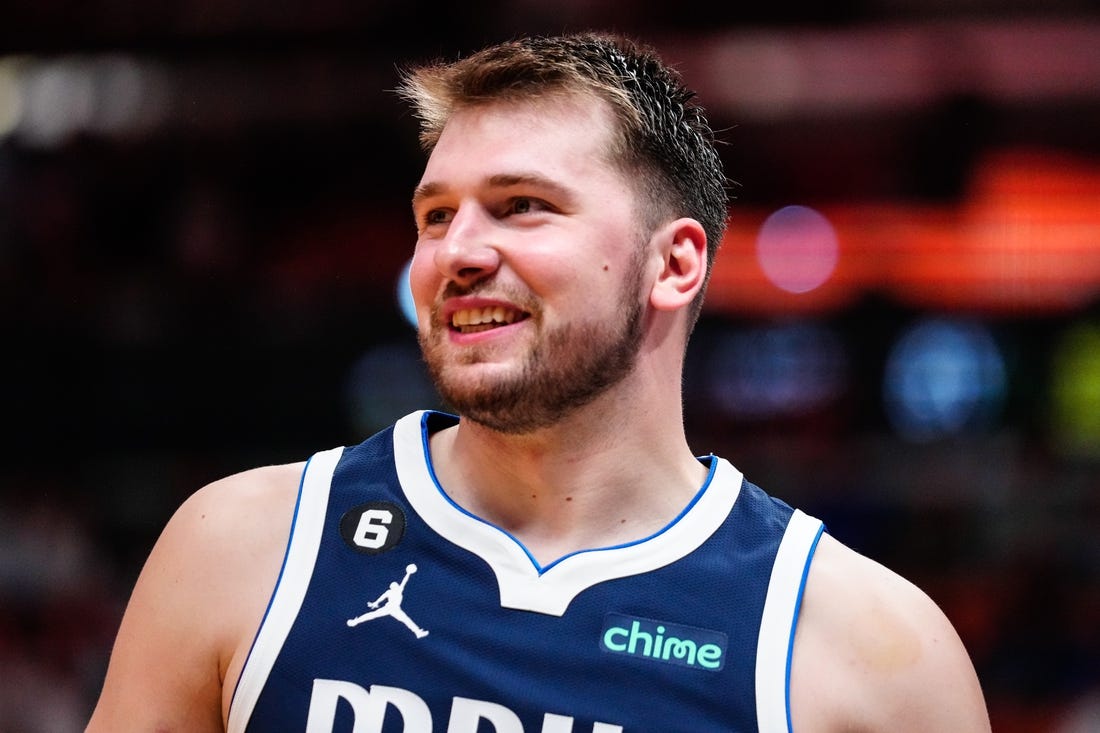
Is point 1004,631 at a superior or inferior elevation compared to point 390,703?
inferior

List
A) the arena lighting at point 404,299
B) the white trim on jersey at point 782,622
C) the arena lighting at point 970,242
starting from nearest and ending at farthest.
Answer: the white trim on jersey at point 782,622, the arena lighting at point 404,299, the arena lighting at point 970,242

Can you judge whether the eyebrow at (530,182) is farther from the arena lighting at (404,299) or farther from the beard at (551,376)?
the arena lighting at (404,299)

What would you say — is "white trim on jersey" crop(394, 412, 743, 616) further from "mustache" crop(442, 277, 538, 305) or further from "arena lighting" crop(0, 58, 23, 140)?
"arena lighting" crop(0, 58, 23, 140)

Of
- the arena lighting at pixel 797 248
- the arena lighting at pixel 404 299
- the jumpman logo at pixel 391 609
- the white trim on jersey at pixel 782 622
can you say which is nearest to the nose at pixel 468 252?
the jumpman logo at pixel 391 609

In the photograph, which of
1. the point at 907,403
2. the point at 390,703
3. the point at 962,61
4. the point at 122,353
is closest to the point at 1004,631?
the point at 907,403

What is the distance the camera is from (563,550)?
250cm

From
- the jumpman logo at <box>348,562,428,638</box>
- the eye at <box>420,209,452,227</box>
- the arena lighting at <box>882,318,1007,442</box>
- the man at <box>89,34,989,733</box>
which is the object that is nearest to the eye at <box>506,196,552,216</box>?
the man at <box>89,34,989,733</box>

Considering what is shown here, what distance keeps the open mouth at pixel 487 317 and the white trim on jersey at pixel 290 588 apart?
0.41m

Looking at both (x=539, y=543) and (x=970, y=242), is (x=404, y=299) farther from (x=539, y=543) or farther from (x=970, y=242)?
(x=539, y=543)

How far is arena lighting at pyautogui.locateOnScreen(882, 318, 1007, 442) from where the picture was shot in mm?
10938

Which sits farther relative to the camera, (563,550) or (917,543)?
(917,543)

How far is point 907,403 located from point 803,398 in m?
0.93

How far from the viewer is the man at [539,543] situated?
2297 mm

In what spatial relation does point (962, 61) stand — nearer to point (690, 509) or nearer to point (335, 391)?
point (335, 391)
